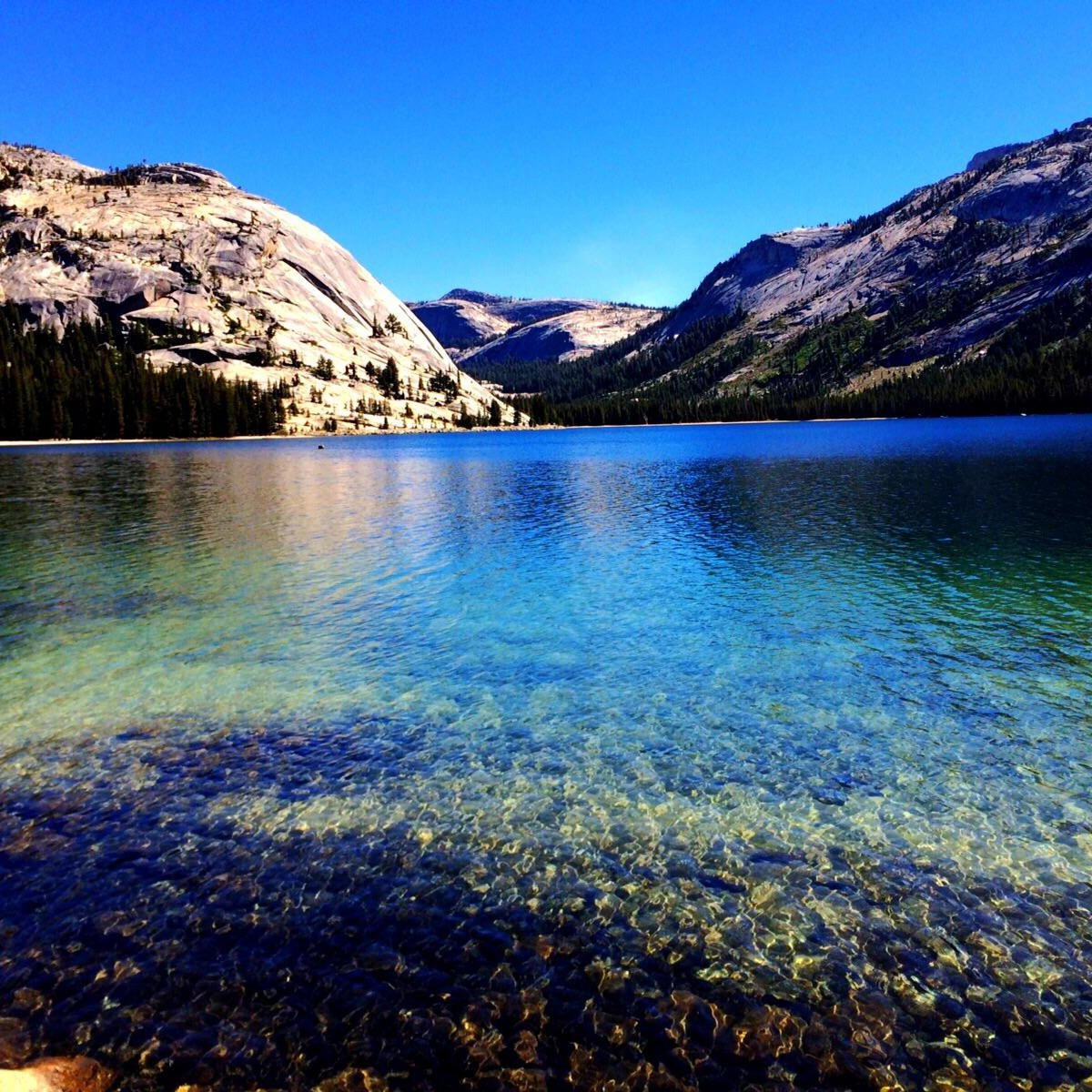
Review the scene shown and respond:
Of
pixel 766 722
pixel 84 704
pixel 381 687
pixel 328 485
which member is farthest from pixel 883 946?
pixel 328 485

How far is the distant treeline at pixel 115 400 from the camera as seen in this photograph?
160875mm

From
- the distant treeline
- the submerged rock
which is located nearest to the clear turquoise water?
the submerged rock

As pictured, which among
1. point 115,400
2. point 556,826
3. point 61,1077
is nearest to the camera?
point 61,1077

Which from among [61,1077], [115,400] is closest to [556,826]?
[61,1077]

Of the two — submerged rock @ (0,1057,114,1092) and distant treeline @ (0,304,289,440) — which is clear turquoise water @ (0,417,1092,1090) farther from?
distant treeline @ (0,304,289,440)

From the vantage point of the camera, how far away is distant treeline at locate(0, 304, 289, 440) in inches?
6334

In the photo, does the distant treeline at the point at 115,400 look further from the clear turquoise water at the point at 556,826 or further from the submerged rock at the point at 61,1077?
the submerged rock at the point at 61,1077

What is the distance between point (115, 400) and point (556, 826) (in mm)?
192417

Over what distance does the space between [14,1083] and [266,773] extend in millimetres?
7597

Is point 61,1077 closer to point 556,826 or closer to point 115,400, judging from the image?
point 556,826

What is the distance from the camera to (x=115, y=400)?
6634 inches

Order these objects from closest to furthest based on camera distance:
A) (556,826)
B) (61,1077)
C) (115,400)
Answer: (61,1077), (556,826), (115,400)

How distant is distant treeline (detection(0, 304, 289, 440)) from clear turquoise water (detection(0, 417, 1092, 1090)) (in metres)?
163

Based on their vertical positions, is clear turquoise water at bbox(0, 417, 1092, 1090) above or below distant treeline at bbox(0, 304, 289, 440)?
below
